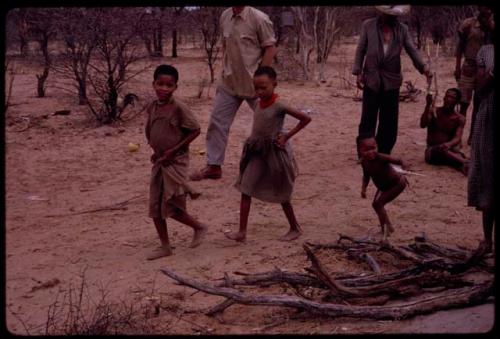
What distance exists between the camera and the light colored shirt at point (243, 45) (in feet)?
17.7

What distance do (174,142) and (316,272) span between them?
4.63 feet

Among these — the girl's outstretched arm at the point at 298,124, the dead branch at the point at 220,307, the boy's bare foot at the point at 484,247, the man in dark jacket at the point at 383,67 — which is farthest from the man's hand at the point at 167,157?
the man in dark jacket at the point at 383,67

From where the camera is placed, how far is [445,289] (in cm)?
300

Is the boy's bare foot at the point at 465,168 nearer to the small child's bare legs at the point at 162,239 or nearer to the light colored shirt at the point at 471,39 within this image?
the light colored shirt at the point at 471,39

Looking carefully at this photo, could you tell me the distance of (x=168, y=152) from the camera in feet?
12.6

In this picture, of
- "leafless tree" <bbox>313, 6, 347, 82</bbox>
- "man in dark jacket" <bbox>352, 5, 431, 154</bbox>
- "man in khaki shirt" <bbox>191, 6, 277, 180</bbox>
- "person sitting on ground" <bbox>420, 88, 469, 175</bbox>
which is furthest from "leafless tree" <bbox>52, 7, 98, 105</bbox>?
"leafless tree" <bbox>313, 6, 347, 82</bbox>

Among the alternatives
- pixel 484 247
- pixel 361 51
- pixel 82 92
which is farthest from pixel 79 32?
pixel 484 247

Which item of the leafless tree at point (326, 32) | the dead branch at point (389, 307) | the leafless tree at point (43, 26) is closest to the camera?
the dead branch at point (389, 307)

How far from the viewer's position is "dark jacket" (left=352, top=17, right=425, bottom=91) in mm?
5434

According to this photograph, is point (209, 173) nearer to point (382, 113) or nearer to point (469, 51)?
point (382, 113)

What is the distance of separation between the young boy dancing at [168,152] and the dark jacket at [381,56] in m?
2.32

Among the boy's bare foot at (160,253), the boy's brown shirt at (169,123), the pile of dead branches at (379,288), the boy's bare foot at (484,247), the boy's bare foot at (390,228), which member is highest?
the boy's brown shirt at (169,123)

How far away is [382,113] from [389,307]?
10.4 ft

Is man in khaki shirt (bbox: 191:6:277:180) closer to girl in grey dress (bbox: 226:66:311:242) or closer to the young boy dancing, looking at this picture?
girl in grey dress (bbox: 226:66:311:242)
